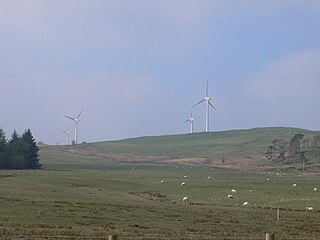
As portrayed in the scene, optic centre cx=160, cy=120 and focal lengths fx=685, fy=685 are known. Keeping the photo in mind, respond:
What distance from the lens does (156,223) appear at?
36.4 m

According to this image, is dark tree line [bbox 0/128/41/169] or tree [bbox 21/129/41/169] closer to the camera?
dark tree line [bbox 0/128/41/169]

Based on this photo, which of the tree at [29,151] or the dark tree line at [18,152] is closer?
the dark tree line at [18,152]

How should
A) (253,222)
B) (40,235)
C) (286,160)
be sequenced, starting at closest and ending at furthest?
(40,235) → (253,222) → (286,160)

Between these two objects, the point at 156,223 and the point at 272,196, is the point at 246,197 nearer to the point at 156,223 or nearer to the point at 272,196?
the point at 272,196

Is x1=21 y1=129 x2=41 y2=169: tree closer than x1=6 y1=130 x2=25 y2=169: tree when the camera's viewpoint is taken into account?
No

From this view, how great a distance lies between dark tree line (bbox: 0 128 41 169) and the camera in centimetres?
13425

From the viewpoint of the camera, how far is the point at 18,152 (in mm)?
138000

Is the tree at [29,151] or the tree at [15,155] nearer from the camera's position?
the tree at [15,155]

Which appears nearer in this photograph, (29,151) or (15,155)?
(15,155)

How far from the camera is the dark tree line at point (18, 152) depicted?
13425cm

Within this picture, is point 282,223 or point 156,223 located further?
point 282,223

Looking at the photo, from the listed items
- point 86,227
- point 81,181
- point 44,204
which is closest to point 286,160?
point 81,181

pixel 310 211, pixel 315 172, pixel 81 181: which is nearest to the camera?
pixel 310 211

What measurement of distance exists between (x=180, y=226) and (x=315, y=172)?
130 meters
